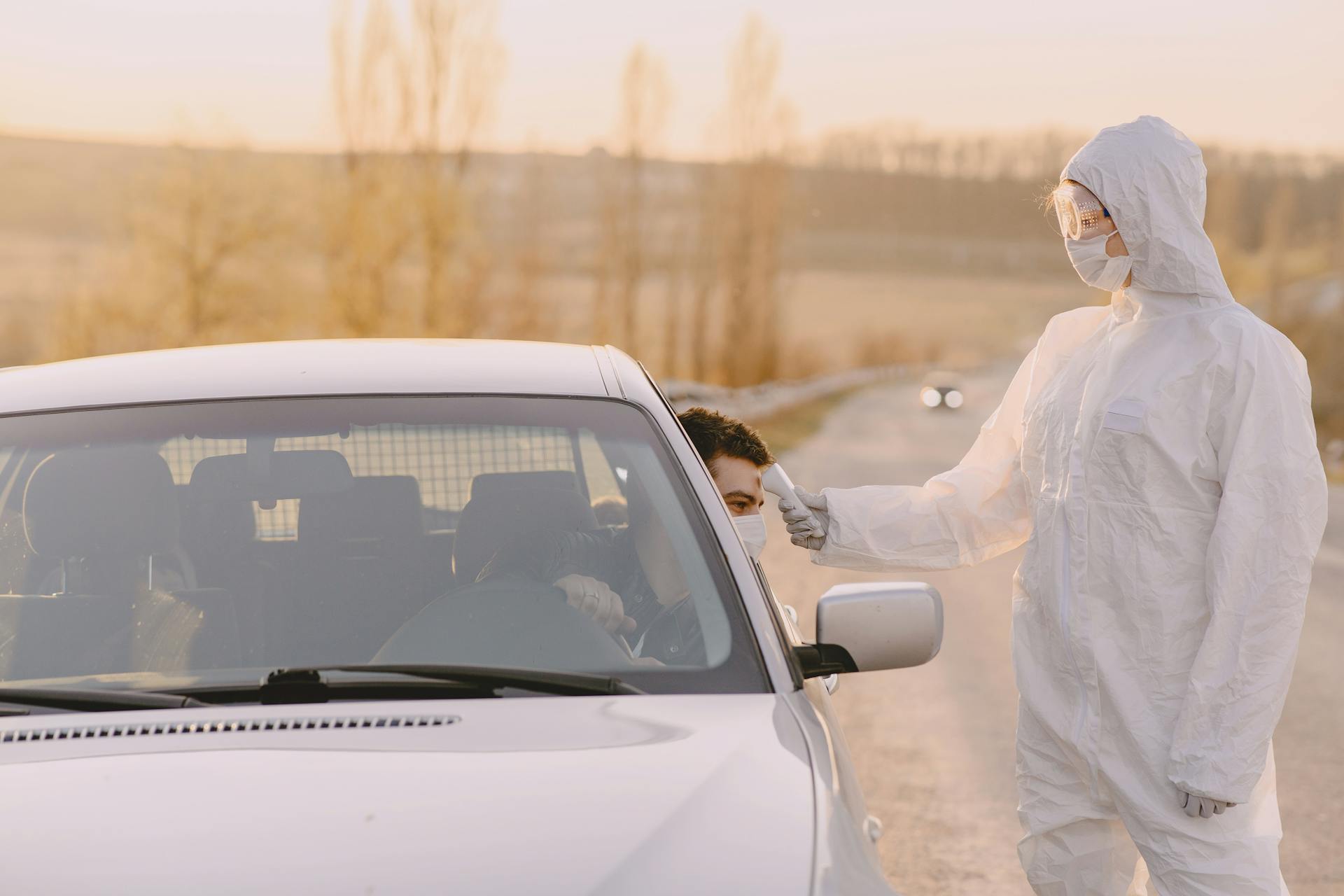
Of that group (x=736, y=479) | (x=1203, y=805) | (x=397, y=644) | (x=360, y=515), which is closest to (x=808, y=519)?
(x=736, y=479)

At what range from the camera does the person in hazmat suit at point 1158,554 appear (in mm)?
2807

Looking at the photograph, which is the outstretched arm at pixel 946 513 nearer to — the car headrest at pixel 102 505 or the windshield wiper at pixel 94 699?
the car headrest at pixel 102 505

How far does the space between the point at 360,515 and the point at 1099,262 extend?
5.27 ft

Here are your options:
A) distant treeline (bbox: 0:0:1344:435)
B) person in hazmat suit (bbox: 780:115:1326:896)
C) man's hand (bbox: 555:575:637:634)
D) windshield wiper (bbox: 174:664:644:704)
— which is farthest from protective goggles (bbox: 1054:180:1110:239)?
distant treeline (bbox: 0:0:1344:435)

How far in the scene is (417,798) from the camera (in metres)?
1.99

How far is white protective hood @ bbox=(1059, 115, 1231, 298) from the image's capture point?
2.99 m

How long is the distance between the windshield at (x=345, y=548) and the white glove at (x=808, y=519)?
0.77 metres

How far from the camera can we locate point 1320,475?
2.84m

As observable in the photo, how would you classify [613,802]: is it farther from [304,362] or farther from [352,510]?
[304,362]

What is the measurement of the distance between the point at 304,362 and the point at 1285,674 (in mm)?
2042

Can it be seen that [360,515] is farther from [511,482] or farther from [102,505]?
[102,505]

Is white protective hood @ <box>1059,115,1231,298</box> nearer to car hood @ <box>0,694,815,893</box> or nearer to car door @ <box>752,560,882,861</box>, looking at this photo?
car door @ <box>752,560,882,861</box>

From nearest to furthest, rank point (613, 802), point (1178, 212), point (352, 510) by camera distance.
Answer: point (613, 802) < point (352, 510) < point (1178, 212)

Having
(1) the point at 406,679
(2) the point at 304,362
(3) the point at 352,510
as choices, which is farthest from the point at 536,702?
(2) the point at 304,362
